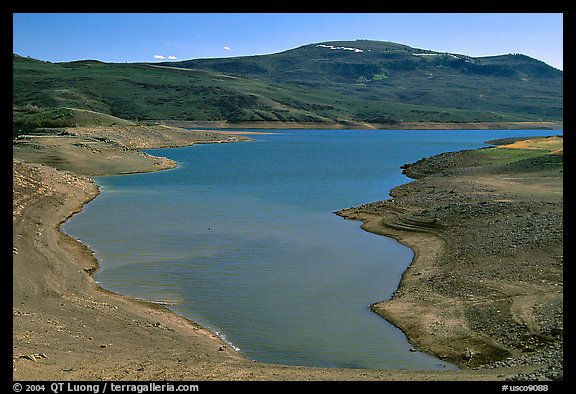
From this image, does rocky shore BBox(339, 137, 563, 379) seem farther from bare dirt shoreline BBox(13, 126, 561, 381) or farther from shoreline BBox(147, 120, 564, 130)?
shoreline BBox(147, 120, 564, 130)

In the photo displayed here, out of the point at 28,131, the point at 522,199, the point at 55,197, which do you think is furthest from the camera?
the point at 28,131

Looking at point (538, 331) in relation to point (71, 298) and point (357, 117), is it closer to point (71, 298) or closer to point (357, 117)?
point (71, 298)

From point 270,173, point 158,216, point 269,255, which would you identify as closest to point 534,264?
point 269,255

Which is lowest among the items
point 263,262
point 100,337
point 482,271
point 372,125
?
point 100,337

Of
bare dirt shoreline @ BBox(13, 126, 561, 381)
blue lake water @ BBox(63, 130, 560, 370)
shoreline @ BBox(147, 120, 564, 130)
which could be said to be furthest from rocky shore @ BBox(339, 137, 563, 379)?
shoreline @ BBox(147, 120, 564, 130)

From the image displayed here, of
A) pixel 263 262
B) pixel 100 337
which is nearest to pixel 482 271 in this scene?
pixel 263 262

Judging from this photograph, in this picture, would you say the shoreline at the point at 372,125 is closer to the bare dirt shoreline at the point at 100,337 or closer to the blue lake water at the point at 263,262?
the blue lake water at the point at 263,262

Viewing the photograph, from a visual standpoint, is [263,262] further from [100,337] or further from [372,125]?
[372,125]

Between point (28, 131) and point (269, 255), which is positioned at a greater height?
point (28, 131)
